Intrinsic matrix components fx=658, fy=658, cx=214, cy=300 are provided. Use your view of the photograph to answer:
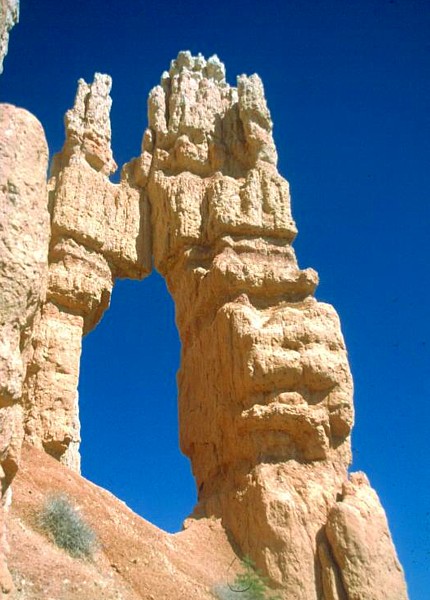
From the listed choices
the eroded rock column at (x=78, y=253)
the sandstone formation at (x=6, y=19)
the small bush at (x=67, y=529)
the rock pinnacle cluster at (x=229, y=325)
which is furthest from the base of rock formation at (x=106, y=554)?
the sandstone formation at (x=6, y=19)

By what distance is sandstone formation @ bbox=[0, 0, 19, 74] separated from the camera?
575cm

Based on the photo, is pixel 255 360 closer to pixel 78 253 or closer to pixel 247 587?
pixel 247 587

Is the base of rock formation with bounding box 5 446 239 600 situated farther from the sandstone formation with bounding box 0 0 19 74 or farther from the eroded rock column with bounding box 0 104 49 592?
the sandstone formation with bounding box 0 0 19 74

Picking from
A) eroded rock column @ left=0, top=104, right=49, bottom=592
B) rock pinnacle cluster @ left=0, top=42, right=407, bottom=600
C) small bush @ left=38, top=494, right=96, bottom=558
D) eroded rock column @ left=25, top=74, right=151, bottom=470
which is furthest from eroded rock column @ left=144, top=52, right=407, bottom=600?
eroded rock column @ left=0, top=104, right=49, bottom=592

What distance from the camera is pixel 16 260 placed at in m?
5.87

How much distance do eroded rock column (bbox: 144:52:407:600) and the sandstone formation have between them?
8.02 meters

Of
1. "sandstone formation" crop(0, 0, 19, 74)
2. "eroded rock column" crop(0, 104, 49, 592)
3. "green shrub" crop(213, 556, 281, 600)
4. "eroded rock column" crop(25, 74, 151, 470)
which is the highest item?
"eroded rock column" crop(25, 74, 151, 470)

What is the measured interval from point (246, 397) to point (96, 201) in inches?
219

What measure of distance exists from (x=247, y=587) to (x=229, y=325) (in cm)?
492

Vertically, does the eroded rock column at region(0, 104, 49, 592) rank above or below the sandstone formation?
below

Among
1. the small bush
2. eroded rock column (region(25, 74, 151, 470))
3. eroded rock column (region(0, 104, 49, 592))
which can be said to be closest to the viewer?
eroded rock column (region(0, 104, 49, 592))

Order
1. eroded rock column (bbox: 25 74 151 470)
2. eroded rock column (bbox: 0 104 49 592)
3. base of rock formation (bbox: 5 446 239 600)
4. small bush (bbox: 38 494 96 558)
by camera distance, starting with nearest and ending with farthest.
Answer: eroded rock column (bbox: 0 104 49 592) < base of rock formation (bbox: 5 446 239 600) < small bush (bbox: 38 494 96 558) < eroded rock column (bbox: 25 74 151 470)

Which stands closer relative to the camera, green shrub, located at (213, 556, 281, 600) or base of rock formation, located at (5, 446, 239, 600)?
base of rock formation, located at (5, 446, 239, 600)

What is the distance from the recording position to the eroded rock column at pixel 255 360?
1122 centimetres
